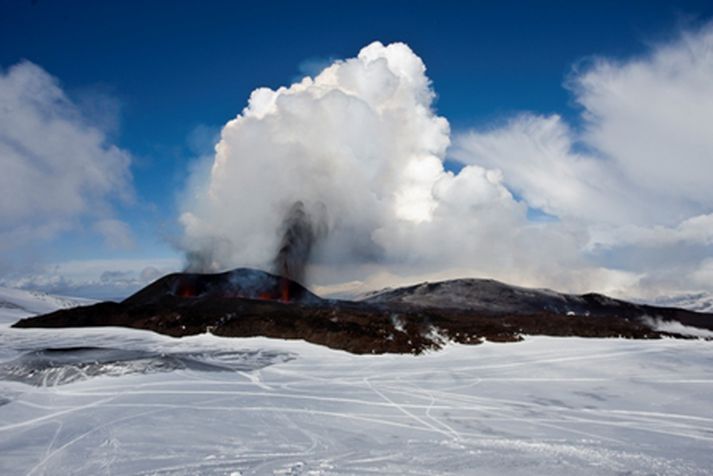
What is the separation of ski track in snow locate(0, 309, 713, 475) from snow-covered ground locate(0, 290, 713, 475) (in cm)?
6

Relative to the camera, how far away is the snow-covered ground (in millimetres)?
10594

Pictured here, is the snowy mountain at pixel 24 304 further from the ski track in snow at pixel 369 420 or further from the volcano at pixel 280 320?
the ski track in snow at pixel 369 420

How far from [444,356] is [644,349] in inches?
636

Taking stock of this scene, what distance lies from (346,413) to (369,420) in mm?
1088

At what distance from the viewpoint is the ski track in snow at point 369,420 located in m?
10.5

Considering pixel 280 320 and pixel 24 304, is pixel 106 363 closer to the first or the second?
pixel 280 320

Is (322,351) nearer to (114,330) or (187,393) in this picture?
(187,393)

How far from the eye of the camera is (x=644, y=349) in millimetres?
33469

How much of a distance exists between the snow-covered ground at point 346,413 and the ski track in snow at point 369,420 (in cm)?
6

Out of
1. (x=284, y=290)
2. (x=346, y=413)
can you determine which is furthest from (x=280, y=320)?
(x=284, y=290)

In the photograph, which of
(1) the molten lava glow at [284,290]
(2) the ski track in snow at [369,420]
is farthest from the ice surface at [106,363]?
(1) the molten lava glow at [284,290]

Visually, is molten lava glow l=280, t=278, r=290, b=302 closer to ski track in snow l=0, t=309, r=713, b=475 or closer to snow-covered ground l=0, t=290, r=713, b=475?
snow-covered ground l=0, t=290, r=713, b=475

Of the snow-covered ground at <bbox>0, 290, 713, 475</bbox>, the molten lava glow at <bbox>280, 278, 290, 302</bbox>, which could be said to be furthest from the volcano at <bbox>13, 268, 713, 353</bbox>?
the snow-covered ground at <bbox>0, 290, 713, 475</bbox>

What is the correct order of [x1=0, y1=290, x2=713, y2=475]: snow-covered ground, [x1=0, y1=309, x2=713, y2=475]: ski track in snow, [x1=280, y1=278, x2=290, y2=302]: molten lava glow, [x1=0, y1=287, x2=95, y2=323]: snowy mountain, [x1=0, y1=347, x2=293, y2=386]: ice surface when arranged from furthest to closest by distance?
1. [x1=280, y1=278, x2=290, y2=302]: molten lava glow
2. [x1=0, y1=287, x2=95, y2=323]: snowy mountain
3. [x1=0, y1=347, x2=293, y2=386]: ice surface
4. [x1=0, y1=290, x2=713, y2=475]: snow-covered ground
5. [x1=0, y1=309, x2=713, y2=475]: ski track in snow
